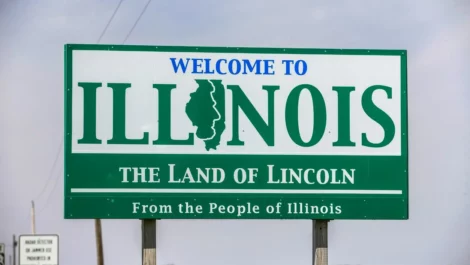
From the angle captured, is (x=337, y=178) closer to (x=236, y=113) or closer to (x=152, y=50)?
(x=236, y=113)

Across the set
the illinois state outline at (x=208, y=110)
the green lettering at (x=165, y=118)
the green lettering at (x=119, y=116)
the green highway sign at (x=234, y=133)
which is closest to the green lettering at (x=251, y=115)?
the green highway sign at (x=234, y=133)

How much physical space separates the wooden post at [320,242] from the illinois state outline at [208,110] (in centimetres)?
173

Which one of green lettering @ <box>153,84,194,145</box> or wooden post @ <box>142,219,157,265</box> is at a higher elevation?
green lettering @ <box>153,84,194,145</box>

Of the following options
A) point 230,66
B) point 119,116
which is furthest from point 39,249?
point 230,66

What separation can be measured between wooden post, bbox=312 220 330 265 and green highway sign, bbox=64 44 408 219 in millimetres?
141

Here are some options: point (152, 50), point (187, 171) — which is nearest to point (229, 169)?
point (187, 171)

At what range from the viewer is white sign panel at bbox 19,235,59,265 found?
20.1 m

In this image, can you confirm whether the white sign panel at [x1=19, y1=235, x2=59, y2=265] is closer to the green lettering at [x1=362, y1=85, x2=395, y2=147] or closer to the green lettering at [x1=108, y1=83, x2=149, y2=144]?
the green lettering at [x1=108, y1=83, x2=149, y2=144]

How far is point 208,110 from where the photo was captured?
18016 millimetres

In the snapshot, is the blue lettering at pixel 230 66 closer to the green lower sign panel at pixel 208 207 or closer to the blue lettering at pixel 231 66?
the blue lettering at pixel 231 66

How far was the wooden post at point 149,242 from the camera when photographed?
57.8 feet

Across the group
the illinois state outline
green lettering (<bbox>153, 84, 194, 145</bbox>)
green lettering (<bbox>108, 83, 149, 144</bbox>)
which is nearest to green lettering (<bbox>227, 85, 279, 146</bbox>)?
the illinois state outline

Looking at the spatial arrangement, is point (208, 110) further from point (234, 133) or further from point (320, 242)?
point (320, 242)

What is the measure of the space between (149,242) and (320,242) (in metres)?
2.27
